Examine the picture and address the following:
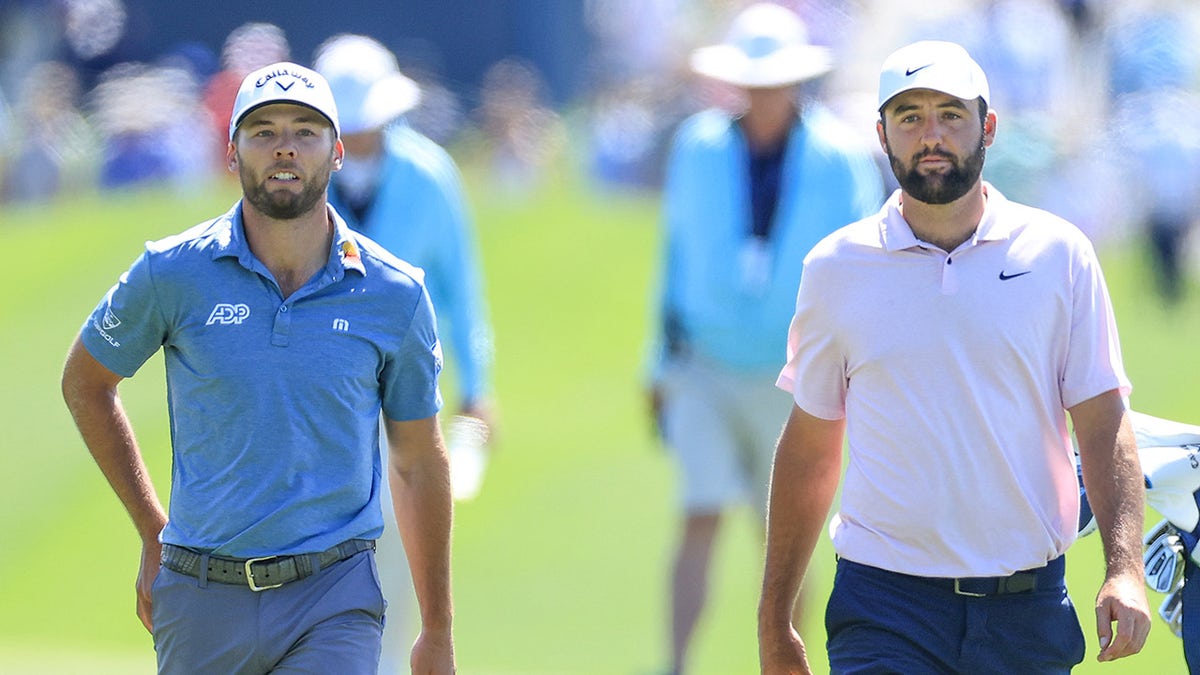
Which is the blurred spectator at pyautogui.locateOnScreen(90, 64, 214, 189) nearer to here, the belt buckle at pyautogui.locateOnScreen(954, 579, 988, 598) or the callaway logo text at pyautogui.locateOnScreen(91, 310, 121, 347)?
the callaway logo text at pyautogui.locateOnScreen(91, 310, 121, 347)

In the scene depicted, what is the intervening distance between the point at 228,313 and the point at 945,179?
5.56 ft

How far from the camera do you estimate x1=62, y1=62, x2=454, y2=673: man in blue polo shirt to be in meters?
4.50

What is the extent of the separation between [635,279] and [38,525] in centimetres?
540

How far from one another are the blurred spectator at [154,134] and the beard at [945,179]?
15.3 meters

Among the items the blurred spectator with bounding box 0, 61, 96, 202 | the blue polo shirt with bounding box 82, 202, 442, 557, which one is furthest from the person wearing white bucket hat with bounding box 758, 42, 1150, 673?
the blurred spectator with bounding box 0, 61, 96, 202

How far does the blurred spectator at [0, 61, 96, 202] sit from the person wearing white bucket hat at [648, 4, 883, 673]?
1375cm

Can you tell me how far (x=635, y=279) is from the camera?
A: 50.8 feet

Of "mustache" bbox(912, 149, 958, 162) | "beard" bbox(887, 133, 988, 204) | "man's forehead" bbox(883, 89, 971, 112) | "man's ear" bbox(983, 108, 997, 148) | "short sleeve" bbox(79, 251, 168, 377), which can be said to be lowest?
"short sleeve" bbox(79, 251, 168, 377)

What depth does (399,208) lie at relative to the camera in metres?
6.89

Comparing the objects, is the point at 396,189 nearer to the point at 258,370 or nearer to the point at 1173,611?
the point at 258,370

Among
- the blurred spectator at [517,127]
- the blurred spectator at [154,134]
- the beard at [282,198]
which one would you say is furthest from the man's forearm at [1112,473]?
the blurred spectator at [154,134]

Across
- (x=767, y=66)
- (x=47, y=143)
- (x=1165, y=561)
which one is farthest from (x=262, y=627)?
(x=47, y=143)

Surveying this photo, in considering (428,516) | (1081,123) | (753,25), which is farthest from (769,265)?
(1081,123)

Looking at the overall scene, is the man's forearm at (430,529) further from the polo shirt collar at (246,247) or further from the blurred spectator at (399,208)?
the blurred spectator at (399,208)
